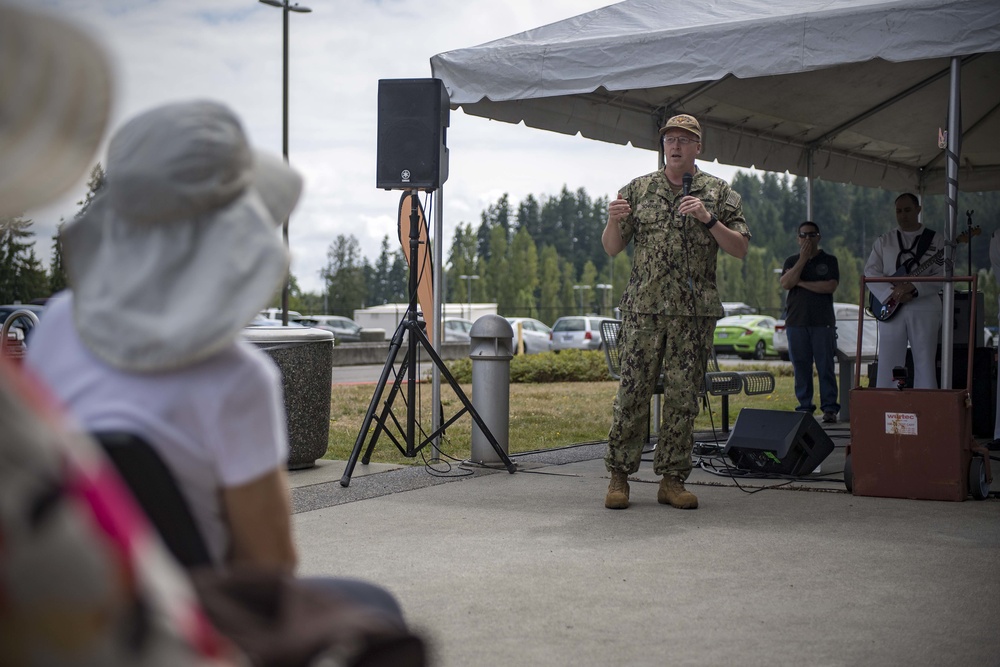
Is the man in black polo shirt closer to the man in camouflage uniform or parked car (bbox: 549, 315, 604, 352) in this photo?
the man in camouflage uniform

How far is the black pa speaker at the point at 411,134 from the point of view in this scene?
7703 mm

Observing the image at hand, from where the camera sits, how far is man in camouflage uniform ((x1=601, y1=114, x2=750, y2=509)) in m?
6.10

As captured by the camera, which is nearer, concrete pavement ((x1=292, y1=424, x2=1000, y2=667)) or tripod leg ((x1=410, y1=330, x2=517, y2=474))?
concrete pavement ((x1=292, y1=424, x2=1000, y2=667))

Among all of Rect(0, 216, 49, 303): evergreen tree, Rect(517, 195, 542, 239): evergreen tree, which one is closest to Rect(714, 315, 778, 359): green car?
Rect(0, 216, 49, 303): evergreen tree

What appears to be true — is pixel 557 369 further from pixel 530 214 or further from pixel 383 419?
pixel 530 214

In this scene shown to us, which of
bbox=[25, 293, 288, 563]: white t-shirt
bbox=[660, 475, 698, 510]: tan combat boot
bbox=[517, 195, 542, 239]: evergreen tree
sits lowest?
bbox=[660, 475, 698, 510]: tan combat boot

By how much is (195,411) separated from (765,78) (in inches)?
316

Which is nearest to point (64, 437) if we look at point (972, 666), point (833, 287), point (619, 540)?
point (972, 666)

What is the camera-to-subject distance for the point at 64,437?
0.91m

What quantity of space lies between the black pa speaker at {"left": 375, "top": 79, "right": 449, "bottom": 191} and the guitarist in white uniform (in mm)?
3562

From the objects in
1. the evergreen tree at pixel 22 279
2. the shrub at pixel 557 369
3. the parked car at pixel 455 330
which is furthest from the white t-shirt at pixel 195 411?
the parked car at pixel 455 330

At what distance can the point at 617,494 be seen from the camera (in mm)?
6094

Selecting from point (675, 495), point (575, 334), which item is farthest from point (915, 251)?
point (575, 334)

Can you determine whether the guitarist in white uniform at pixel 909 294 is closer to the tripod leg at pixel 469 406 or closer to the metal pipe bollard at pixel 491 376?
the metal pipe bollard at pixel 491 376
